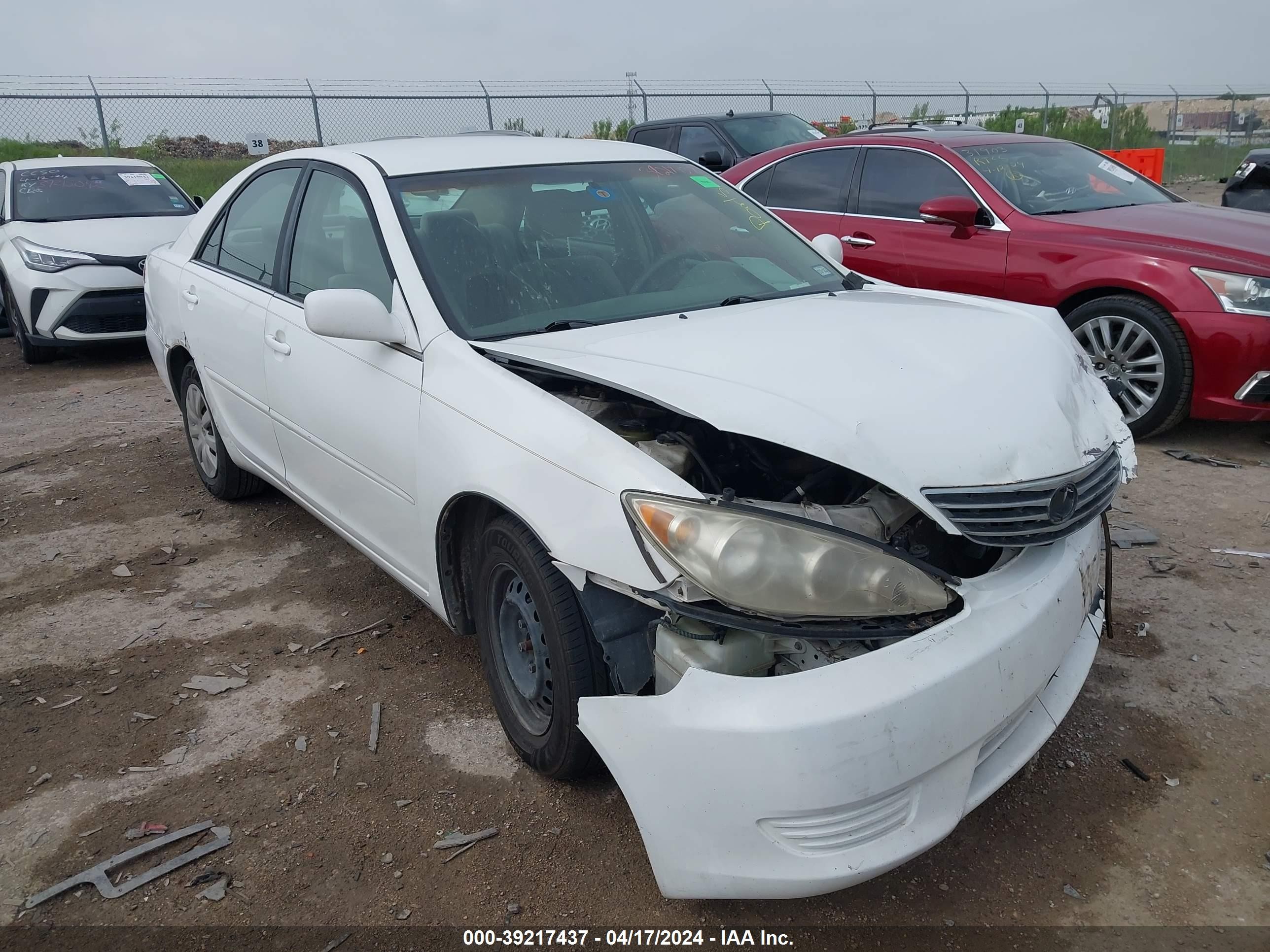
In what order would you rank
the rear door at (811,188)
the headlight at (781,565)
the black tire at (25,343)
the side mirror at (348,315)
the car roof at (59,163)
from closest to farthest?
the headlight at (781,565)
the side mirror at (348,315)
the rear door at (811,188)
the black tire at (25,343)
the car roof at (59,163)

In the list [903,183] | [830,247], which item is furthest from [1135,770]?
[903,183]

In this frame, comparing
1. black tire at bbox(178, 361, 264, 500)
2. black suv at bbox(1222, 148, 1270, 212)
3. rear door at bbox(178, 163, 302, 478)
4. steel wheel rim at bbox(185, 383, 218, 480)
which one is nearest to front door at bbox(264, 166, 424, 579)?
rear door at bbox(178, 163, 302, 478)

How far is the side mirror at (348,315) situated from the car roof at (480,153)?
2.34ft

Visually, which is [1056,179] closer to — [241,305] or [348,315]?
[241,305]

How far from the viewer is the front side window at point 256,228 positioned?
3850 mm

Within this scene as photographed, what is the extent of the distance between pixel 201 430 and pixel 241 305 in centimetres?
117

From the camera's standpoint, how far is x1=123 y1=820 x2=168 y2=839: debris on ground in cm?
259

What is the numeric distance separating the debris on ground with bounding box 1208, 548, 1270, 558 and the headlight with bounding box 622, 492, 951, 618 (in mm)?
2571

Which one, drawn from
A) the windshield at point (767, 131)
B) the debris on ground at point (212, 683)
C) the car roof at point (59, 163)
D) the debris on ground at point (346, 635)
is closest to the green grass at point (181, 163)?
the car roof at point (59, 163)

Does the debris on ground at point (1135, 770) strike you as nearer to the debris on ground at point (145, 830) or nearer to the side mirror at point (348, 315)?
the side mirror at point (348, 315)

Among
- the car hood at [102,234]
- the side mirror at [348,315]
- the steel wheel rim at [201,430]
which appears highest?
the side mirror at [348,315]

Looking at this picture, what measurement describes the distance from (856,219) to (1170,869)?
15.8 feet

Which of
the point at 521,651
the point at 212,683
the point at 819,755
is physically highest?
the point at 819,755

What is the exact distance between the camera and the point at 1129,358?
17.3 feet
